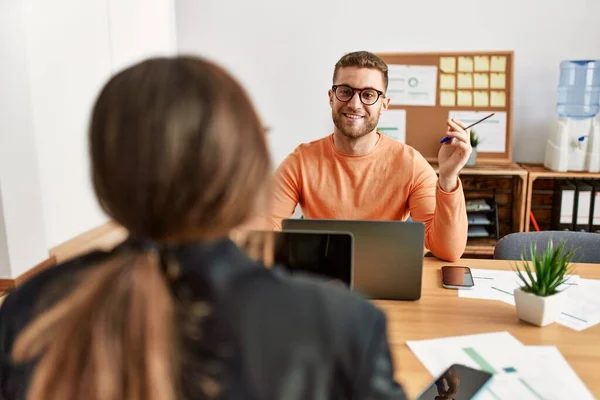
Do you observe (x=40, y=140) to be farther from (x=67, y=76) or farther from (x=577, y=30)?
(x=577, y=30)

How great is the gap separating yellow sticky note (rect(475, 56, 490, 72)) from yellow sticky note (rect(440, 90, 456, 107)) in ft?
0.68

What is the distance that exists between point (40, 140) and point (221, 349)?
2.32m

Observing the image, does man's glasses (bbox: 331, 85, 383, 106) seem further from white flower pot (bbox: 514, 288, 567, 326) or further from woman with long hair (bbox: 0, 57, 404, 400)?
woman with long hair (bbox: 0, 57, 404, 400)

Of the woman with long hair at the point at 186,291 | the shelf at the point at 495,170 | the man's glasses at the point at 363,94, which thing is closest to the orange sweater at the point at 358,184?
the man's glasses at the point at 363,94

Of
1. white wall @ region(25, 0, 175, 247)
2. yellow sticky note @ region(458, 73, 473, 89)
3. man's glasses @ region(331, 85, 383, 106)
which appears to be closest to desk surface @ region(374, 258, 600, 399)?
man's glasses @ region(331, 85, 383, 106)

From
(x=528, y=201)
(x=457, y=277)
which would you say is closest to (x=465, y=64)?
(x=528, y=201)

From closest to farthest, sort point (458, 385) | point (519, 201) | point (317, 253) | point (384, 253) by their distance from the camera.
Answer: point (458, 385), point (317, 253), point (384, 253), point (519, 201)

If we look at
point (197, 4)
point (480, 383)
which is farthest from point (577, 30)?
point (480, 383)

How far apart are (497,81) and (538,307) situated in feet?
7.37

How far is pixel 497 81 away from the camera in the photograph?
3066 millimetres

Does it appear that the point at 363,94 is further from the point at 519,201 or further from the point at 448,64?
the point at 519,201

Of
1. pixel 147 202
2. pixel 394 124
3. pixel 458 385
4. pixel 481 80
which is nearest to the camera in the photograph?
pixel 147 202

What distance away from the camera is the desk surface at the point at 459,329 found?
38.5 inches

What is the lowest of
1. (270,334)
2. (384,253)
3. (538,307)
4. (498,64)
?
(538,307)
